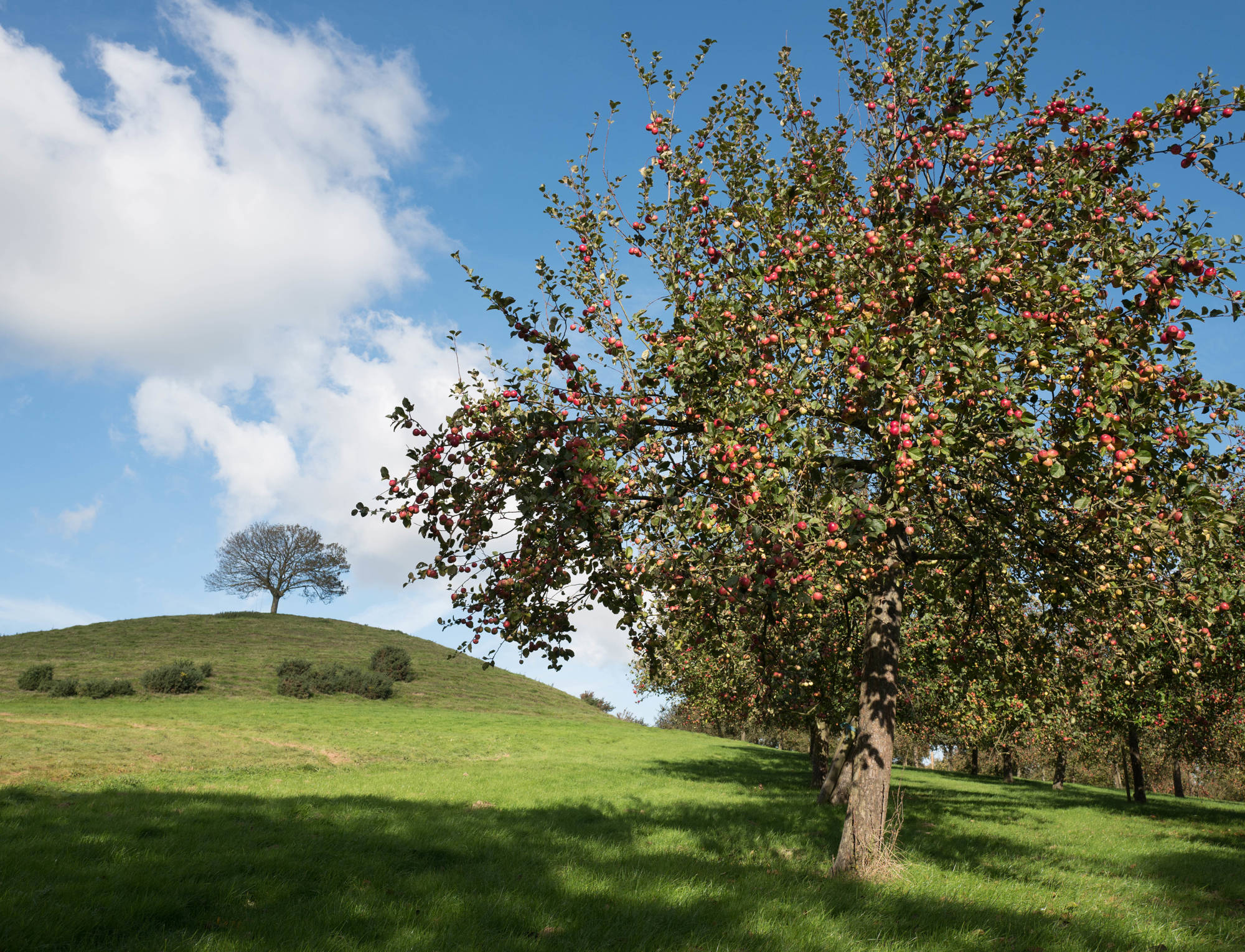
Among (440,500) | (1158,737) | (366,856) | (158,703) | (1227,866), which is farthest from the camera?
(158,703)

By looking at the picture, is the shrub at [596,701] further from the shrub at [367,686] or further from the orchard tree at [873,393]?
the orchard tree at [873,393]

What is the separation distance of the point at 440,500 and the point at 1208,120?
1108cm

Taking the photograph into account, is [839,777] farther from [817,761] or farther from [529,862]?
[529,862]

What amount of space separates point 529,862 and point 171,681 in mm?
45504

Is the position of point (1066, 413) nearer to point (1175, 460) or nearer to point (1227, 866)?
point (1175, 460)

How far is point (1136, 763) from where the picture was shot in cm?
3178

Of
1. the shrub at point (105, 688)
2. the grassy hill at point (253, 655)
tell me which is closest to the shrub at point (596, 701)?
the grassy hill at point (253, 655)

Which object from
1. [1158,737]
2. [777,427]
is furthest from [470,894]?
[1158,737]

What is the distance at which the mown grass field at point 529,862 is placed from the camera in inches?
291

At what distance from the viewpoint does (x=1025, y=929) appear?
8703mm

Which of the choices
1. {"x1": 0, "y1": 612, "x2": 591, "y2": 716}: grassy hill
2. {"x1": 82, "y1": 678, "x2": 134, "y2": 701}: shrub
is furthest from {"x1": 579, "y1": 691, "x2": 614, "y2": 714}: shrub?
{"x1": 82, "y1": 678, "x2": 134, "y2": 701}: shrub

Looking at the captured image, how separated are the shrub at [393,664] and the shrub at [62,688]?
2294 centimetres

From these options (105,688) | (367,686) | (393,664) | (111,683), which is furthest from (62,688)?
(393,664)

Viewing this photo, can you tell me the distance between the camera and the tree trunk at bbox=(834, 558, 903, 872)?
1108cm
